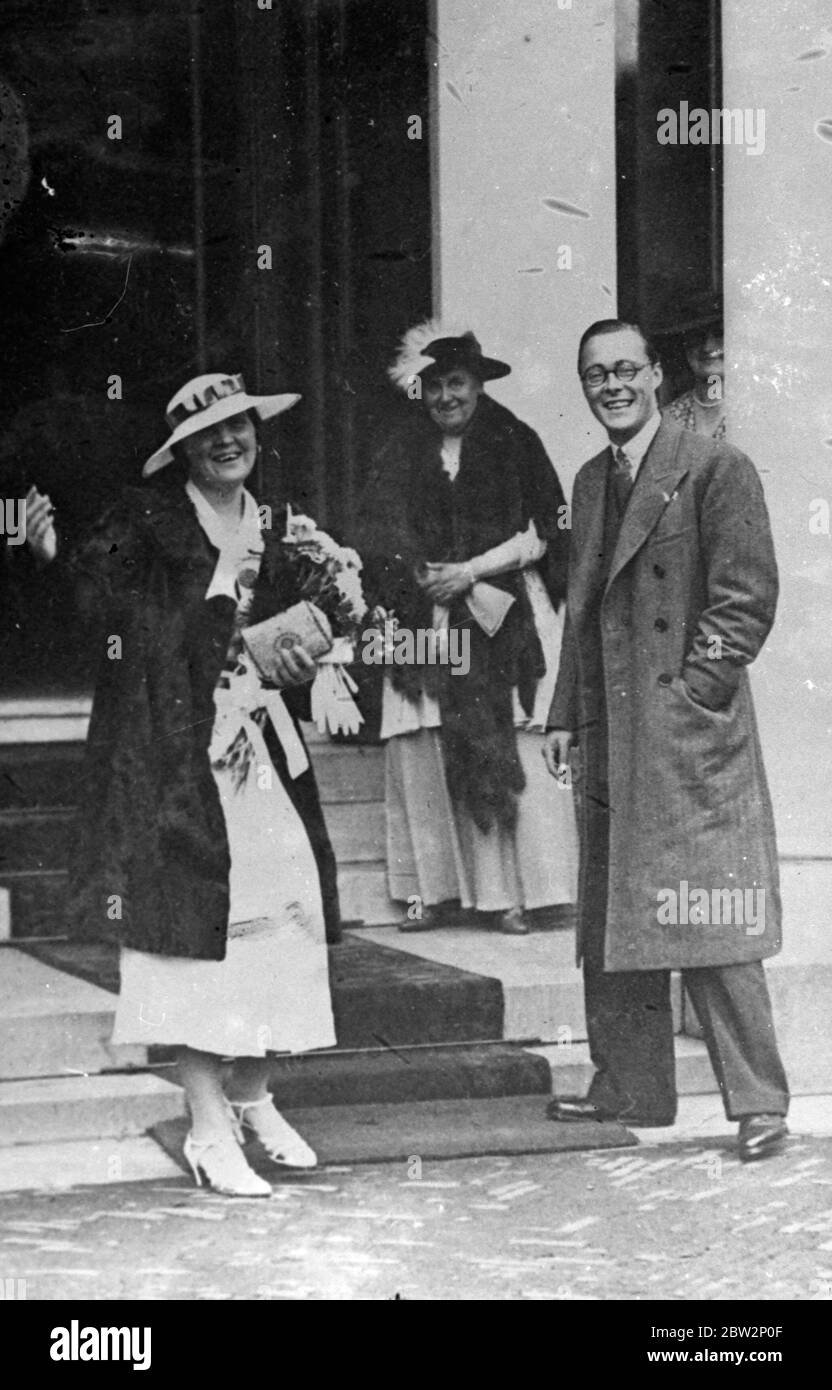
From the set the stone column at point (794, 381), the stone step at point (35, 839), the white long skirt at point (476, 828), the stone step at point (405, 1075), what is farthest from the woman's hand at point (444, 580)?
the stone step at point (405, 1075)

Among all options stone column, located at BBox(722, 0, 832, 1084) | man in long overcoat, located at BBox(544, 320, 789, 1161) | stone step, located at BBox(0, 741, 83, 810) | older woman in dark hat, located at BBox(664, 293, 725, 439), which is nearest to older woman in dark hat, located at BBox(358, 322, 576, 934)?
man in long overcoat, located at BBox(544, 320, 789, 1161)

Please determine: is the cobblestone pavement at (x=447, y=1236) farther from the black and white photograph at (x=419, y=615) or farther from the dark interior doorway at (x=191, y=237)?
the dark interior doorway at (x=191, y=237)

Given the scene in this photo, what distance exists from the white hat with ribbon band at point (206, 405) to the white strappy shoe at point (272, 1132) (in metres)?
1.87

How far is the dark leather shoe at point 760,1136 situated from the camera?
6.20 m

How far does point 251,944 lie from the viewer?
5980 millimetres

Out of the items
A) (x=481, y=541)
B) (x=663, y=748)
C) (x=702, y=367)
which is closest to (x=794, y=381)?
(x=702, y=367)

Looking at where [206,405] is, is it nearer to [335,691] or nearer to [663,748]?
[335,691]

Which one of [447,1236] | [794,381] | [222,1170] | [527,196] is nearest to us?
[447,1236]

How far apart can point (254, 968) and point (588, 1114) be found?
1.13 m

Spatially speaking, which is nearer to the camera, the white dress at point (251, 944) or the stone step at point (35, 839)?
the white dress at point (251, 944)

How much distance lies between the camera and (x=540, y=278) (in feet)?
20.6

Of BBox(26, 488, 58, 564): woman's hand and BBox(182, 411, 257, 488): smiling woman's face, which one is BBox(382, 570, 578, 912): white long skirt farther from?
BBox(26, 488, 58, 564): woman's hand
